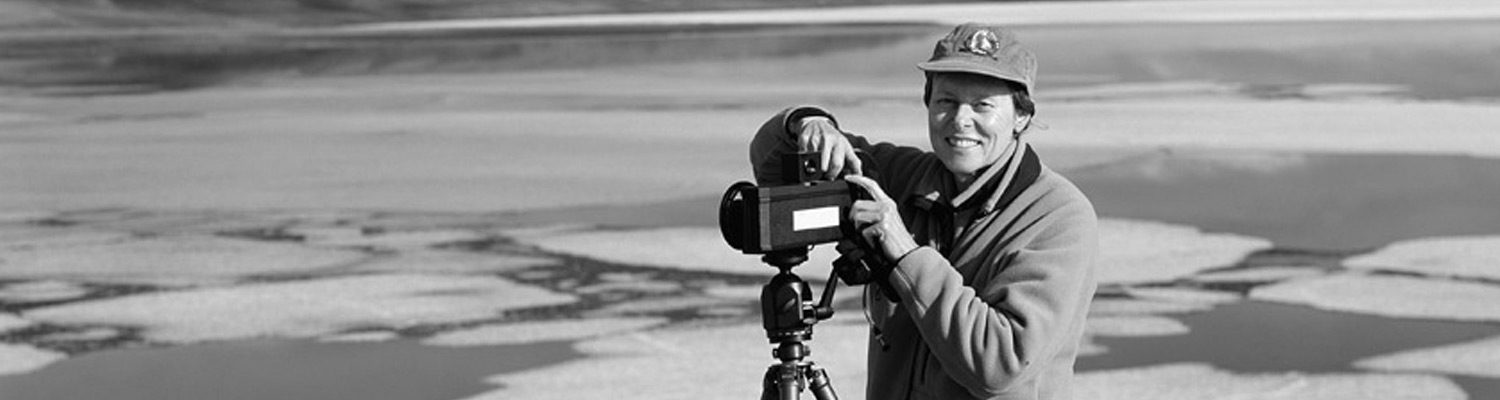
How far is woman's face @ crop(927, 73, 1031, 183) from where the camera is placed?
2803mm

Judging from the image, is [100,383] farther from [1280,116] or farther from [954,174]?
[1280,116]

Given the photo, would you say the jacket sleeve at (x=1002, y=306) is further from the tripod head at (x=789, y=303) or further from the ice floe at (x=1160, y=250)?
the ice floe at (x=1160, y=250)

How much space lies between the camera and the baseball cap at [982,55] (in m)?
2.75

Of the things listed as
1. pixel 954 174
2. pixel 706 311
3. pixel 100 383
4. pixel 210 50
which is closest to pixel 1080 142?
pixel 706 311

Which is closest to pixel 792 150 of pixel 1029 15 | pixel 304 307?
pixel 304 307

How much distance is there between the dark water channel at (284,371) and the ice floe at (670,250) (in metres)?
1.65

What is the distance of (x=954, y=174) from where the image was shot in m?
2.89

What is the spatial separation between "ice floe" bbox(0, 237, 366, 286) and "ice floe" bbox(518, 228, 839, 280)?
80 cm

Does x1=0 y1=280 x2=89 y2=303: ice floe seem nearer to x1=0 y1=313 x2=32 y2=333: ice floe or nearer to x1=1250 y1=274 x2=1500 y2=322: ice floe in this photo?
x1=0 y1=313 x2=32 y2=333: ice floe

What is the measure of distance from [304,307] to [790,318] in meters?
4.83

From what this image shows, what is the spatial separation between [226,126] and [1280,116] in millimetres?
7021

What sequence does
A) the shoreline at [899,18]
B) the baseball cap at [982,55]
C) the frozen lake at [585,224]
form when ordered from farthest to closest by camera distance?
1. the shoreline at [899,18]
2. the frozen lake at [585,224]
3. the baseball cap at [982,55]

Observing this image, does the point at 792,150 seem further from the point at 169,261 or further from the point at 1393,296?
the point at 169,261

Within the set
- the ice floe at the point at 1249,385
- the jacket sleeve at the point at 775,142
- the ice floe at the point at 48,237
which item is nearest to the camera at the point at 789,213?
the jacket sleeve at the point at 775,142
